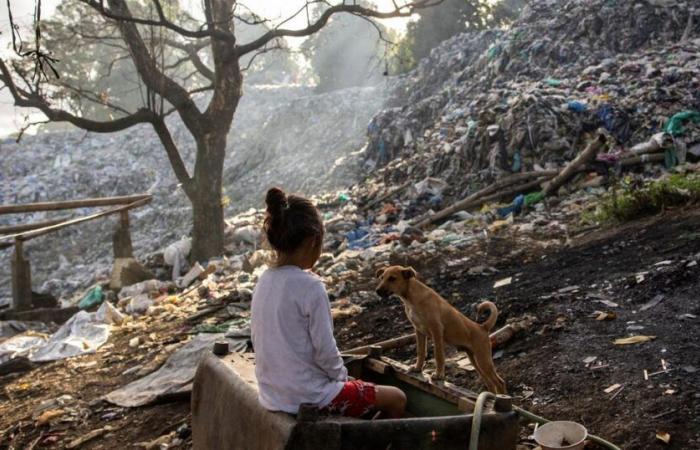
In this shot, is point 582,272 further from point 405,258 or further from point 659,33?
point 659,33

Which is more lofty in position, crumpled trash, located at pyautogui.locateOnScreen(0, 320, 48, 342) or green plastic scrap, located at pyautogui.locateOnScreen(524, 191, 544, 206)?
green plastic scrap, located at pyautogui.locateOnScreen(524, 191, 544, 206)

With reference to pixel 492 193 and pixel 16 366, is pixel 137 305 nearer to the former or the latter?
pixel 16 366

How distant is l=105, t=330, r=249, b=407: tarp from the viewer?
4.34 metres

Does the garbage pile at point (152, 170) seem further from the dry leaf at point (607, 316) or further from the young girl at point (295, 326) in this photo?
the young girl at point (295, 326)

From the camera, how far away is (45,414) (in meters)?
4.39

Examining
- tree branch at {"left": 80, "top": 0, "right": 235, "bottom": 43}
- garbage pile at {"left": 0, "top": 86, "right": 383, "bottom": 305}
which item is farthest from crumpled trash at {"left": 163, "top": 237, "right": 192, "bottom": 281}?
garbage pile at {"left": 0, "top": 86, "right": 383, "bottom": 305}

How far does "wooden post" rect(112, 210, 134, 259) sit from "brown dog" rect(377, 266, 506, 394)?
693 cm

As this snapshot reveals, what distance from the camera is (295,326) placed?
219 cm

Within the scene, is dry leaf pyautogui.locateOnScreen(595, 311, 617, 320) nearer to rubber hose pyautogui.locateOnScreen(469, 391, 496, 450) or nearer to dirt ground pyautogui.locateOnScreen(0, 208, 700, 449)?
dirt ground pyautogui.locateOnScreen(0, 208, 700, 449)

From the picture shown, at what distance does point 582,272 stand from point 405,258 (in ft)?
7.33

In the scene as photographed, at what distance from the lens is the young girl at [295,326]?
2.17 metres

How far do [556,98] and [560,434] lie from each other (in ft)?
28.2

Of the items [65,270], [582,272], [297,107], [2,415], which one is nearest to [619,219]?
[582,272]

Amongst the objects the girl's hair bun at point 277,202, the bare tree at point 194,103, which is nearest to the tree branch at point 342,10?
the bare tree at point 194,103
